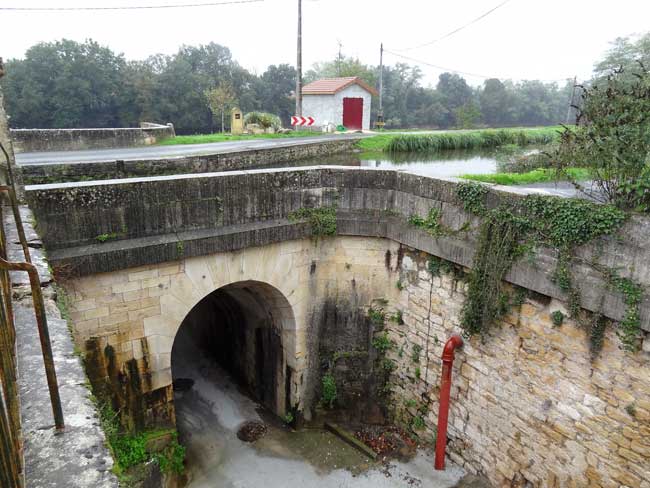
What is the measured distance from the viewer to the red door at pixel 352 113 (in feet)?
70.3

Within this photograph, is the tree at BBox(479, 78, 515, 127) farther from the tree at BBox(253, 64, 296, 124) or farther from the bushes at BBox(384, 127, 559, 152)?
the bushes at BBox(384, 127, 559, 152)

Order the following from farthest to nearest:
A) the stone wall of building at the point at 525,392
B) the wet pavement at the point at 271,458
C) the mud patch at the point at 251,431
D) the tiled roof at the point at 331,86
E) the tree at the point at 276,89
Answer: the tree at the point at 276,89, the tiled roof at the point at 331,86, the mud patch at the point at 251,431, the wet pavement at the point at 271,458, the stone wall of building at the point at 525,392

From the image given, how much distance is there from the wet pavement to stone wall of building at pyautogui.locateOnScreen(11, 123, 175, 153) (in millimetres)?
7908

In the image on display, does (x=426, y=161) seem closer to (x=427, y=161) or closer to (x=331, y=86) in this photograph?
(x=427, y=161)

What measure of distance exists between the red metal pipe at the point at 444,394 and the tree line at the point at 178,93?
27.2 metres

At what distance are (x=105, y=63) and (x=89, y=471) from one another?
137ft

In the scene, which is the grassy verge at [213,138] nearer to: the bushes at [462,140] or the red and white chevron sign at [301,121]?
the red and white chevron sign at [301,121]

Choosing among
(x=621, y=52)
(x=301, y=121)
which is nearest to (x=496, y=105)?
(x=621, y=52)

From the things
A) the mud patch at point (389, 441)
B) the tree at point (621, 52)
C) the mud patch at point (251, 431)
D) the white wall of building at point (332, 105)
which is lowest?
the mud patch at point (251, 431)

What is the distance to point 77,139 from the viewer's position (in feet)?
44.0

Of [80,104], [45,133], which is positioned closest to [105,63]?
[80,104]

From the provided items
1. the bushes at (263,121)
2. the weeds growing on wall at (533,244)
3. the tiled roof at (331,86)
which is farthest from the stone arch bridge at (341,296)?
the tiled roof at (331,86)

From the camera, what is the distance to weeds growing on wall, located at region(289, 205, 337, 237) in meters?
7.91

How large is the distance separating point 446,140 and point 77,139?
37.6 feet
